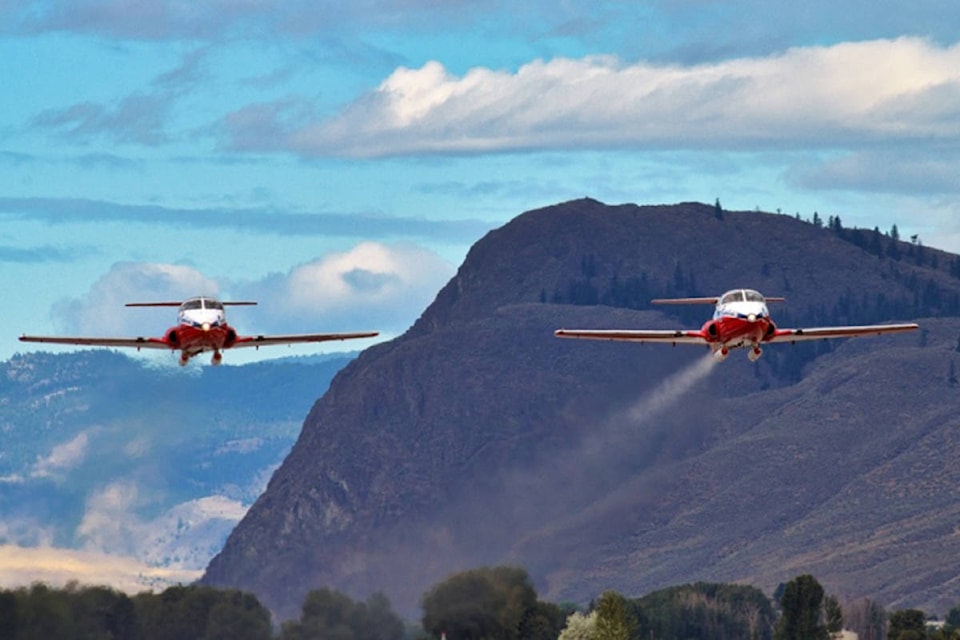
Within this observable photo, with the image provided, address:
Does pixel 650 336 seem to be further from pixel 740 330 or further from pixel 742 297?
pixel 740 330

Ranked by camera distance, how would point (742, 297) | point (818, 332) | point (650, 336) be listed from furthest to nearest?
point (818, 332), point (650, 336), point (742, 297)

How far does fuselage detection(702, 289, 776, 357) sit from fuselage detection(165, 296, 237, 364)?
30.7 m

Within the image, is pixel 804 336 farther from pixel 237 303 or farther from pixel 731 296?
pixel 237 303

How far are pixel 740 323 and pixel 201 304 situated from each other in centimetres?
3458

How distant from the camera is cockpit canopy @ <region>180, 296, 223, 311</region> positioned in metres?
160

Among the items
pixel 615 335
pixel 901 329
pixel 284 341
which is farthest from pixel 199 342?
pixel 901 329

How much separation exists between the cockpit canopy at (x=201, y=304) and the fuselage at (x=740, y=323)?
31.2 meters

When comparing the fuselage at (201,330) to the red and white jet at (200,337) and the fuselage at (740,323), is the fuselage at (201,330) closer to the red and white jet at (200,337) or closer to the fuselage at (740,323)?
the red and white jet at (200,337)

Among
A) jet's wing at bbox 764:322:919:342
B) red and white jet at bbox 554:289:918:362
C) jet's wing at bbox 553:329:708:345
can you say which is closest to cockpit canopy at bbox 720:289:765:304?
red and white jet at bbox 554:289:918:362

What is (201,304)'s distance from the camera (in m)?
160

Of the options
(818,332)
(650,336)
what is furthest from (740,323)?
(818,332)

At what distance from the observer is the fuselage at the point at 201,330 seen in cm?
15738

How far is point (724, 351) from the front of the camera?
16375cm

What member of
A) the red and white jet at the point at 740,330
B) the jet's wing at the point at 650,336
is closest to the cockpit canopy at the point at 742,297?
Answer: the red and white jet at the point at 740,330
